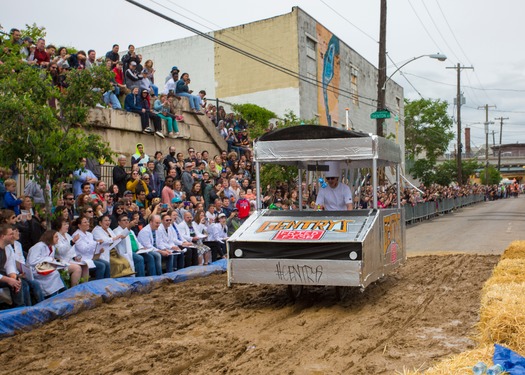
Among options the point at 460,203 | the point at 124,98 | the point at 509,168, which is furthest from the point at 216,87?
the point at 509,168

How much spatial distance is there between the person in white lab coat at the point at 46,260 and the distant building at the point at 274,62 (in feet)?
79.0

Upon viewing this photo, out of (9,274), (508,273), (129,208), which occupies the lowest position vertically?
(508,273)

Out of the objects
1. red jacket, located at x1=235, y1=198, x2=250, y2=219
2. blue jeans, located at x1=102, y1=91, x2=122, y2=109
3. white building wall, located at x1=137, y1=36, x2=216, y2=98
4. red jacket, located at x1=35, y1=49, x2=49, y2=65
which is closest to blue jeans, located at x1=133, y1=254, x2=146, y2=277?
red jacket, located at x1=235, y1=198, x2=250, y2=219

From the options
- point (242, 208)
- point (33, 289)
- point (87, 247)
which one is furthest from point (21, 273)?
point (242, 208)

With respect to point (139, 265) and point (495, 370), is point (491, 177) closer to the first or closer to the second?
point (139, 265)

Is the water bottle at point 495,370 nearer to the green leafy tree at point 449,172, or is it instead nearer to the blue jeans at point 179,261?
the blue jeans at point 179,261

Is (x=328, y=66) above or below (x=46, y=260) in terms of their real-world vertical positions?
above

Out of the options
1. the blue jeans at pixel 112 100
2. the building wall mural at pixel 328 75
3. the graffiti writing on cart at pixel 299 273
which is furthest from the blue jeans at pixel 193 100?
the building wall mural at pixel 328 75

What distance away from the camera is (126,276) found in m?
11.8

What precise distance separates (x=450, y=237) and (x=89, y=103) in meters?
16.4

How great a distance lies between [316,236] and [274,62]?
2671cm

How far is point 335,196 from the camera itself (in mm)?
11406

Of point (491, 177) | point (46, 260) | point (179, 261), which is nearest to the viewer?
point (46, 260)

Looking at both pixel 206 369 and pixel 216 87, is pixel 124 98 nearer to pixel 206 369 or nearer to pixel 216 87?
pixel 206 369
